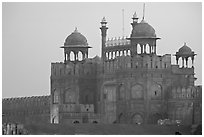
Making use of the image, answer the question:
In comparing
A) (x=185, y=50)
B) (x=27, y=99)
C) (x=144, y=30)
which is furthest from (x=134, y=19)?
(x=27, y=99)

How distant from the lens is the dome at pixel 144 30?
89062mm

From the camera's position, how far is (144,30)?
292 feet

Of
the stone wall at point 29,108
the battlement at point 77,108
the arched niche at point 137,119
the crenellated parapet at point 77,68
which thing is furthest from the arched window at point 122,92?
the stone wall at point 29,108

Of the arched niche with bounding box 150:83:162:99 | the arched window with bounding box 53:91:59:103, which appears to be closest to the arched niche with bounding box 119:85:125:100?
the arched niche with bounding box 150:83:162:99

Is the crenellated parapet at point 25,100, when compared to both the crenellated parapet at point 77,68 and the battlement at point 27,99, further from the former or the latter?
the crenellated parapet at point 77,68

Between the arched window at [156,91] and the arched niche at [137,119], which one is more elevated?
the arched window at [156,91]

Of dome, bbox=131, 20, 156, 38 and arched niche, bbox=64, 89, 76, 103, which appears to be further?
arched niche, bbox=64, 89, 76, 103

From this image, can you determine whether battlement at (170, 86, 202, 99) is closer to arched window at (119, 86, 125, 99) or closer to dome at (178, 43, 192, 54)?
arched window at (119, 86, 125, 99)

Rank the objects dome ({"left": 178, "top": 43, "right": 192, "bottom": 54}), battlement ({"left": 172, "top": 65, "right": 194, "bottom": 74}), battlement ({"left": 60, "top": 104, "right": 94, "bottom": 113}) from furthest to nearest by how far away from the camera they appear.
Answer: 1. battlement ({"left": 60, "top": 104, "right": 94, "bottom": 113})
2. dome ({"left": 178, "top": 43, "right": 192, "bottom": 54})
3. battlement ({"left": 172, "top": 65, "right": 194, "bottom": 74})

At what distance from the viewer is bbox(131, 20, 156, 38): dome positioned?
89.1 meters

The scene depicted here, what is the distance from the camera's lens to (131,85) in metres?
88.4

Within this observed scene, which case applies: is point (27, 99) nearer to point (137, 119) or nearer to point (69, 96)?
point (69, 96)

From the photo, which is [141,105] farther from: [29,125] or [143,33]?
[29,125]

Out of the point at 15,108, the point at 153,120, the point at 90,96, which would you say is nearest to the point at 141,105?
the point at 153,120
